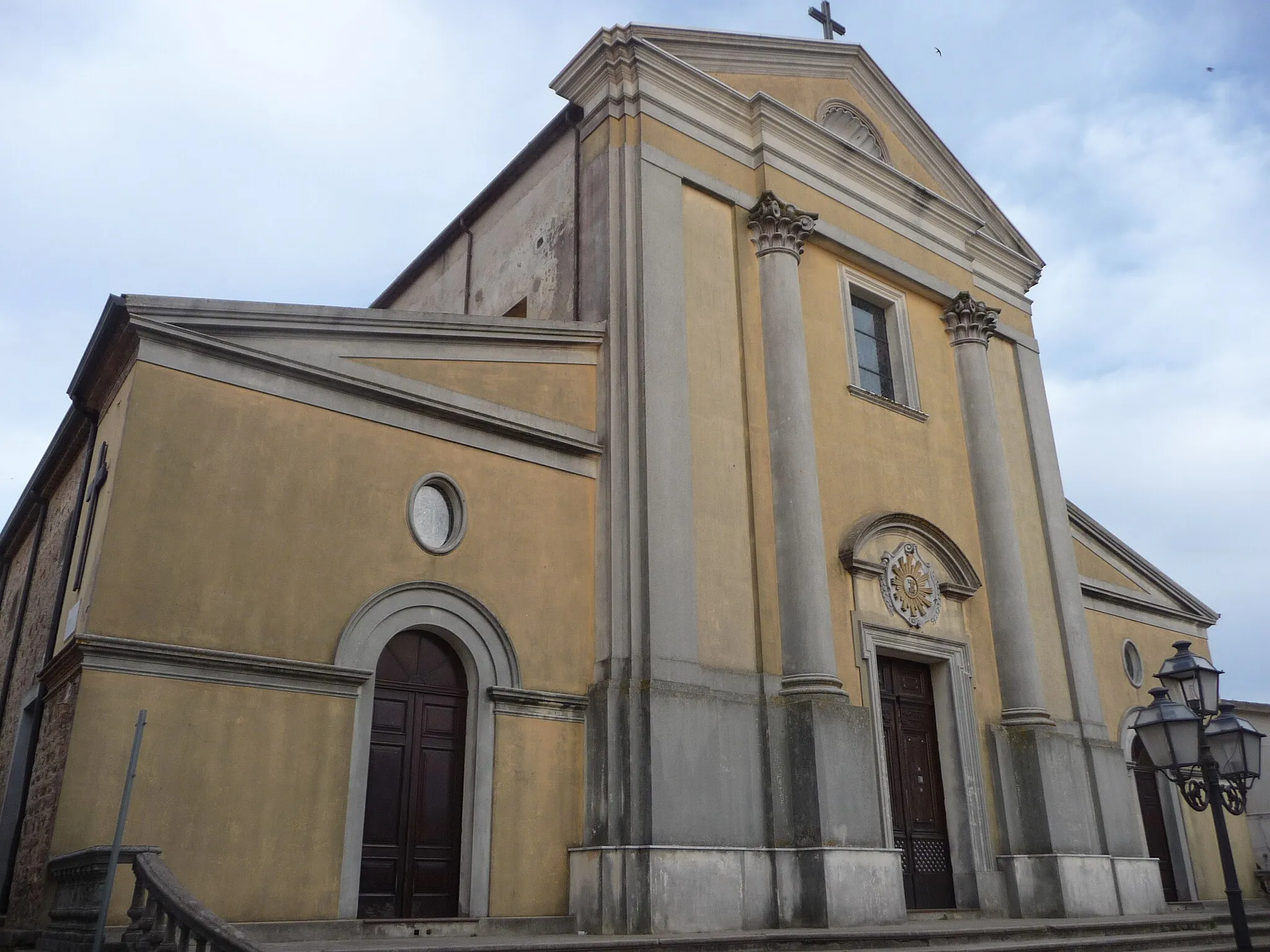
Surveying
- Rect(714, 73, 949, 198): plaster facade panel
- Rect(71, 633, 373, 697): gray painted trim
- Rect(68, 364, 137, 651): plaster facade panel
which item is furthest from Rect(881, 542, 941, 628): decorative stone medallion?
Rect(68, 364, 137, 651): plaster facade panel

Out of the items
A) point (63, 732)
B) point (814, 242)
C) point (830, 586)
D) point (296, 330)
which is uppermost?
point (814, 242)

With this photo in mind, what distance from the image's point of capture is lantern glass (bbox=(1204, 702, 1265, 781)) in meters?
8.88

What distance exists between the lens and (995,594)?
47.3 feet

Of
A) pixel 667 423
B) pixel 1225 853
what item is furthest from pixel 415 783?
pixel 1225 853

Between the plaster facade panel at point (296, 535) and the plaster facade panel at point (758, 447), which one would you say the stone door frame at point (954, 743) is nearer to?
the plaster facade panel at point (758, 447)

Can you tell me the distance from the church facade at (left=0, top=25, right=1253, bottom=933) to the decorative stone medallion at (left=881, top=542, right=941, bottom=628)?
6 centimetres

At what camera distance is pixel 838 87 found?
51.8 feet

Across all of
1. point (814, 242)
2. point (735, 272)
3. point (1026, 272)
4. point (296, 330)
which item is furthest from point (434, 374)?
point (1026, 272)

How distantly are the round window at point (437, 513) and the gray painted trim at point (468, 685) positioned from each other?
427 millimetres

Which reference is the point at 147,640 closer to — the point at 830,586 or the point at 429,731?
the point at 429,731

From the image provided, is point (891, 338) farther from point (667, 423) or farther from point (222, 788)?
point (222, 788)

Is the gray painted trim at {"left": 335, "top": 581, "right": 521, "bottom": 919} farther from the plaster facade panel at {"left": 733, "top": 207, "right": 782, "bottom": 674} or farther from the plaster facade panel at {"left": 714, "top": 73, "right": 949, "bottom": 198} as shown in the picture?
the plaster facade panel at {"left": 714, "top": 73, "right": 949, "bottom": 198}

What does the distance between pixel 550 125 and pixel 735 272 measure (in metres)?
2.99

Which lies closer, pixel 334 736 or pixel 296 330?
pixel 334 736
